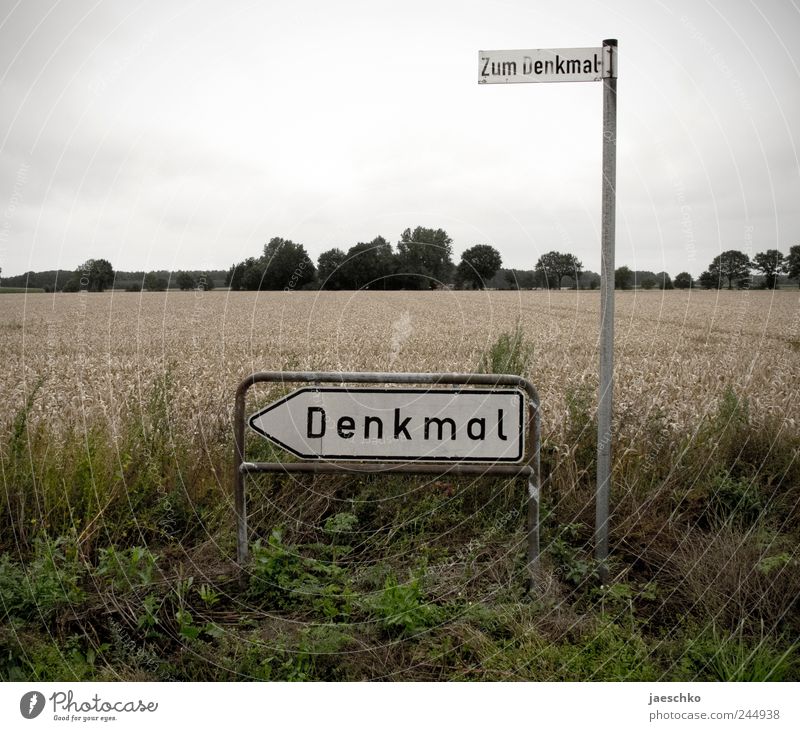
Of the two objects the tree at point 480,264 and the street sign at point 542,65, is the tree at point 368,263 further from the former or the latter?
the street sign at point 542,65

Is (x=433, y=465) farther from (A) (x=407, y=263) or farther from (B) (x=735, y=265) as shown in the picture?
(B) (x=735, y=265)

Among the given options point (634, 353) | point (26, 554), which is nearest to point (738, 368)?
point (634, 353)

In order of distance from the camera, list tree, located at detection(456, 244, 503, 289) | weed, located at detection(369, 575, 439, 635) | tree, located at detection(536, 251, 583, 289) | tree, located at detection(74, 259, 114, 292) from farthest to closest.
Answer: tree, located at detection(456, 244, 503, 289) → tree, located at detection(74, 259, 114, 292) → tree, located at detection(536, 251, 583, 289) → weed, located at detection(369, 575, 439, 635)

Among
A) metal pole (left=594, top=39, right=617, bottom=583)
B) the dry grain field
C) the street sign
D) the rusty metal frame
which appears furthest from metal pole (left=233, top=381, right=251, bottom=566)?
the street sign

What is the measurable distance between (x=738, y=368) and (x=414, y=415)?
24.5ft

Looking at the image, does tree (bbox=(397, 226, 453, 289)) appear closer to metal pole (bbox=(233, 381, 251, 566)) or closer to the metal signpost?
the metal signpost

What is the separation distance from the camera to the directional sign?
335cm

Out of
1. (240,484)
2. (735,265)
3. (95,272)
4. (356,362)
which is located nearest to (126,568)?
(240,484)

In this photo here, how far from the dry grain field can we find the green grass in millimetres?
14

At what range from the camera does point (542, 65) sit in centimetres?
325

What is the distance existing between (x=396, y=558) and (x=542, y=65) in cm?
293
